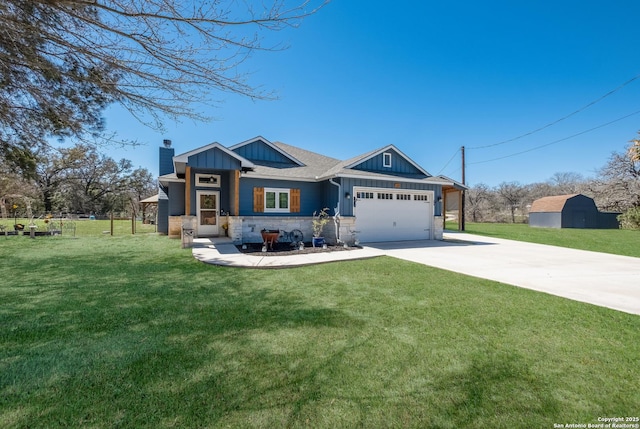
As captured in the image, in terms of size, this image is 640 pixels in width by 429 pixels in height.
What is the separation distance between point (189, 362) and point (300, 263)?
454cm

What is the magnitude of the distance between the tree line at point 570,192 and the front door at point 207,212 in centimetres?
1403

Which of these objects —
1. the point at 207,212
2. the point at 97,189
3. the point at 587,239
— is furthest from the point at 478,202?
the point at 97,189

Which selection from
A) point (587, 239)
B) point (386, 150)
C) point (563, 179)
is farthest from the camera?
point (563, 179)

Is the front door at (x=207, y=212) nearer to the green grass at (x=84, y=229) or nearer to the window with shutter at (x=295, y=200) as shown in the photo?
the window with shutter at (x=295, y=200)

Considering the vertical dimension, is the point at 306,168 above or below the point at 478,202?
above

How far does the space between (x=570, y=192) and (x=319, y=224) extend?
1842 inches

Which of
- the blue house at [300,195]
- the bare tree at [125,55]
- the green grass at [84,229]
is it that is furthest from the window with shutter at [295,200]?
the green grass at [84,229]

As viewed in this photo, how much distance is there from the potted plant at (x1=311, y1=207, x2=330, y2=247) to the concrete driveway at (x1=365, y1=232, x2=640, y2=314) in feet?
8.78

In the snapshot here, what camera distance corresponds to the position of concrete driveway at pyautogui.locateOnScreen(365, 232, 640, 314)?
4.64 meters

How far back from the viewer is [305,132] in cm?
1506

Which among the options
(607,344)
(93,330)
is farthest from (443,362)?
(93,330)

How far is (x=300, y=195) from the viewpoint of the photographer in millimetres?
12125

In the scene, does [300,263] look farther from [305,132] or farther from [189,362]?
[305,132]

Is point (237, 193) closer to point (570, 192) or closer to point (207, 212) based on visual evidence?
point (207, 212)
